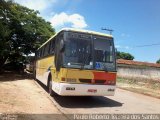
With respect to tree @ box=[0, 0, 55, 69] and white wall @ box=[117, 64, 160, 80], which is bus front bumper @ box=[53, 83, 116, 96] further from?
white wall @ box=[117, 64, 160, 80]

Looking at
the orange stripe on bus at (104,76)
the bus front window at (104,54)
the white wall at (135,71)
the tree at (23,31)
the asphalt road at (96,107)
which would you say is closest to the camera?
the asphalt road at (96,107)

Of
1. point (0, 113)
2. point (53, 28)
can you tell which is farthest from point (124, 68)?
point (0, 113)

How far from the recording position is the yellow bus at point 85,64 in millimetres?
11648

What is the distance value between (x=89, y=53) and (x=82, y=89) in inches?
61.9

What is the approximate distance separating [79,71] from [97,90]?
116 cm

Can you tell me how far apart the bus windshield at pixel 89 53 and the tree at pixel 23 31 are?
14.8 metres

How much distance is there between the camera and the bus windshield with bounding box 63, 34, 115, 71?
11797mm

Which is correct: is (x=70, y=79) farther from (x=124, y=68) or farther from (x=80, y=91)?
(x=124, y=68)

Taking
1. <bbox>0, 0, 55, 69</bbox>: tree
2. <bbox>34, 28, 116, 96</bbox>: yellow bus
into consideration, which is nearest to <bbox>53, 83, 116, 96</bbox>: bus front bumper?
<bbox>34, 28, 116, 96</bbox>: yellow bus

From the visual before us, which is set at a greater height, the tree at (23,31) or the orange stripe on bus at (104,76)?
the tree at (23,31)

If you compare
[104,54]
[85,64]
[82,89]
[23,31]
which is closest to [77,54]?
[85,64]

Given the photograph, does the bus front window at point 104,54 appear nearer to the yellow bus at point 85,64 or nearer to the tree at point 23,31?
the yellow bus at point 85,64

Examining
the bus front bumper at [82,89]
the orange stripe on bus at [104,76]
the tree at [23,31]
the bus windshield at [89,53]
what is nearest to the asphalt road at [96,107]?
the bus front bumper at [82,89]

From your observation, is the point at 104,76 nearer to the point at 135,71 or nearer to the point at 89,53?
the point at 89,53
